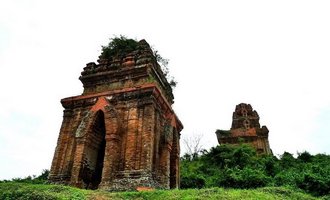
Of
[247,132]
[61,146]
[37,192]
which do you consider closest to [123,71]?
[61,146]

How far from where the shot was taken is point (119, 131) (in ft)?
30.2

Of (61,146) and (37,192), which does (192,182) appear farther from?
(37,192)

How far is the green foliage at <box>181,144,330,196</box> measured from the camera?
13.7 metres

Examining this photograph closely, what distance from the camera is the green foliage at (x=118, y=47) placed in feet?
38.9

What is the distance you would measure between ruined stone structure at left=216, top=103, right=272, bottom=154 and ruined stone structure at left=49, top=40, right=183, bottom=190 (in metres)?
22.6

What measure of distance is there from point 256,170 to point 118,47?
1129cm

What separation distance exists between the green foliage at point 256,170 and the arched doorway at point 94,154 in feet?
28.1

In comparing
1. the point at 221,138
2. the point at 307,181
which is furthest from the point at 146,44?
the point at 221,138

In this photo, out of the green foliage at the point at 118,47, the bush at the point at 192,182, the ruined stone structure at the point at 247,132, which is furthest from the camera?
the ruined stone structure at the point at 247,132

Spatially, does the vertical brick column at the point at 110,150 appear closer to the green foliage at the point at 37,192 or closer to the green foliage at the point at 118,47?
the green foliage at the point at 37,192

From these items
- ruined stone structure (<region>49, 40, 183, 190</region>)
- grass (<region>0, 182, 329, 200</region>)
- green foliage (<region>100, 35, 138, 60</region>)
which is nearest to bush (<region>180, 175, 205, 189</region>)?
ruined stone structure (<region>49, 40, 183, 190</region>)

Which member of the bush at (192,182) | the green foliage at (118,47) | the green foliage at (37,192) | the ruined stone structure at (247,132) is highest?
the ruined stone structure at (247,132)

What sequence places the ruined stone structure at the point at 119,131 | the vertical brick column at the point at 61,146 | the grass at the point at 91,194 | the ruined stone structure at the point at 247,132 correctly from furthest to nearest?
1. the ruined stone structure at the point at 247,132
2. the vertical brick column at the point at 61,146
3. the ruined stone structure at the point at 119,131
4. the grass at the point at 91,194

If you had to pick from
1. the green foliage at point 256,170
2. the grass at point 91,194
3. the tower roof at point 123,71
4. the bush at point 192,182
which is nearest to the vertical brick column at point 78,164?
the grass at point 91,194
